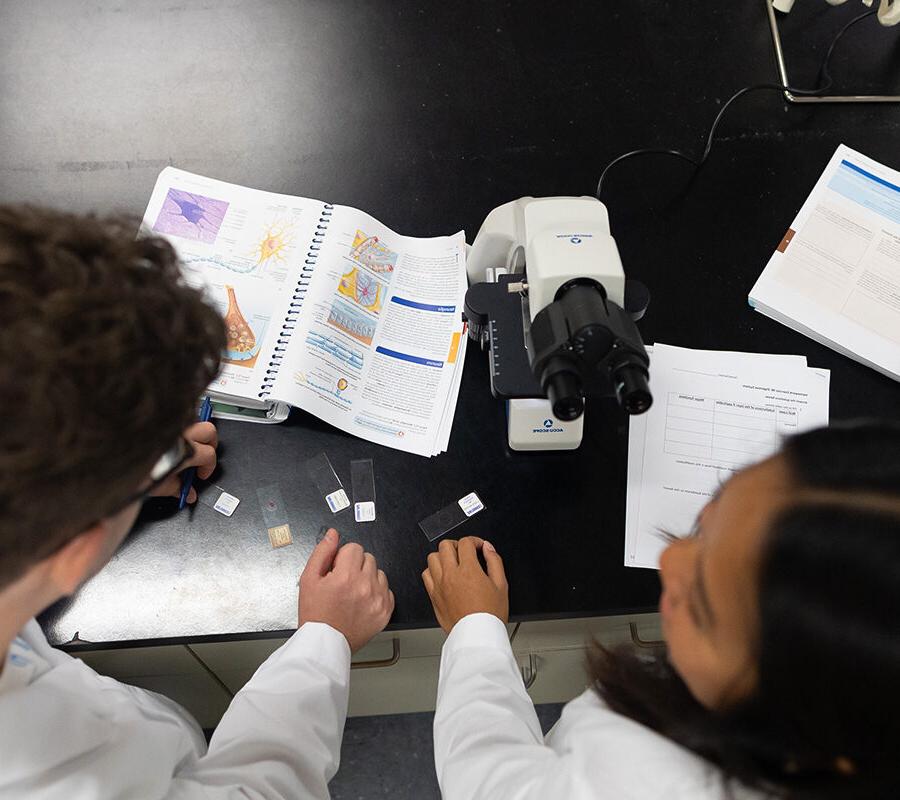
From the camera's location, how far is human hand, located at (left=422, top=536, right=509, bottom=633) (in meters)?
0.81

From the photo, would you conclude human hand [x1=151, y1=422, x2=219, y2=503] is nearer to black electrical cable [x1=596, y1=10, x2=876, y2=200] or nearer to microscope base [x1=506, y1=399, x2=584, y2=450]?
microscope base [x1=506, y1=399, x2=584, y2=450]

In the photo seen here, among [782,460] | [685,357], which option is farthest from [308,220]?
[782,460]

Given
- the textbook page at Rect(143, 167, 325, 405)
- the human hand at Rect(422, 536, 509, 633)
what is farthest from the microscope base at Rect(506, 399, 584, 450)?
the textbook page at Rect(143, 167, 325, 405)

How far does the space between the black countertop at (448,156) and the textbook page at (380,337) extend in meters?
0.03

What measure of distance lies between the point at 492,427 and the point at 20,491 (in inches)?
23.8

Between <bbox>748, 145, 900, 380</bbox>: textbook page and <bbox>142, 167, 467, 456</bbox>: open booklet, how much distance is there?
19.3 inches

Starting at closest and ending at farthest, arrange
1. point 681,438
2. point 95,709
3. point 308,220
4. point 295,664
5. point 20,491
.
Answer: point 20,491, point 95,709, point 295,664, point 681,438, point 308,220

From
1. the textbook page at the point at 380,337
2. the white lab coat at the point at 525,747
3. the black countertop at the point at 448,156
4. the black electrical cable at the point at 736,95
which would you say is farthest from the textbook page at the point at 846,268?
the white lab coat at the point at 525,747

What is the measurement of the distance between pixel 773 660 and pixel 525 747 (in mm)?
345

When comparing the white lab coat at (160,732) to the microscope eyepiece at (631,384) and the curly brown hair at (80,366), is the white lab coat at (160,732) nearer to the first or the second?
the curly brown hair at (80,366)

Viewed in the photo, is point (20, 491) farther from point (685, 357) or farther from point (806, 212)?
point (806, 212)

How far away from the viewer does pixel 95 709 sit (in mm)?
667

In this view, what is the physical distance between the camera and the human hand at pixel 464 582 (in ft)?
2.66

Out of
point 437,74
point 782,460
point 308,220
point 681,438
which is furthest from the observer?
point 437,74
